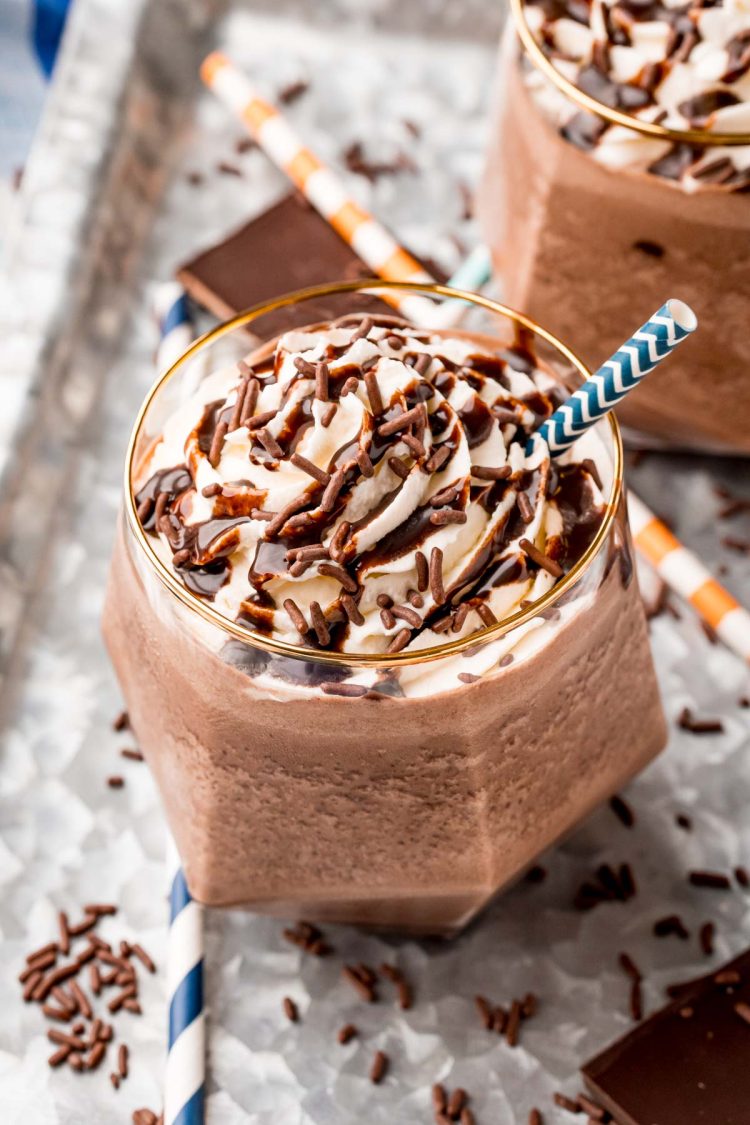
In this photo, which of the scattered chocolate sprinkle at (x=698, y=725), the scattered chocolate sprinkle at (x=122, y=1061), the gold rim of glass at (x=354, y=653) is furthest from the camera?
the scattered chocolate sprinkle at (x=698, y=725)

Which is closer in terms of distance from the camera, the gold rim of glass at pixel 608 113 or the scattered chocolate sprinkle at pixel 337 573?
the scattered chocolate sprinkle at pixel 337 573

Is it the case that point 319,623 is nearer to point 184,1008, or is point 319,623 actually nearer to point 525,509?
point 525,509

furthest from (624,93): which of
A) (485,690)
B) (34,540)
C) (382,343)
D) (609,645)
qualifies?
(34,540)

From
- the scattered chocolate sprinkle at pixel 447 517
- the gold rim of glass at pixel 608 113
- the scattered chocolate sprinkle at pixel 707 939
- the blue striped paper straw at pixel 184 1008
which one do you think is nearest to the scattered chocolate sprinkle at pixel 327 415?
the scattered chocolate sprinkle at pixel 447 517

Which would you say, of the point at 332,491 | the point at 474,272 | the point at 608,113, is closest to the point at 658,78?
the point at 608,113

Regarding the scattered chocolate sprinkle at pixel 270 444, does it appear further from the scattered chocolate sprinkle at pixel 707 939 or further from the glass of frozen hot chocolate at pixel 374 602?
the scattered chocolate sprinkle at pixel 707 939

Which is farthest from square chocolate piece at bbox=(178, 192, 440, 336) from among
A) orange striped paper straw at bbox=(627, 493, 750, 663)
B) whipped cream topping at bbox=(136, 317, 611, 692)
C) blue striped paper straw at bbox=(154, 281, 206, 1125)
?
whipped cream topping at bbox=(136, 317, 611, 692)
